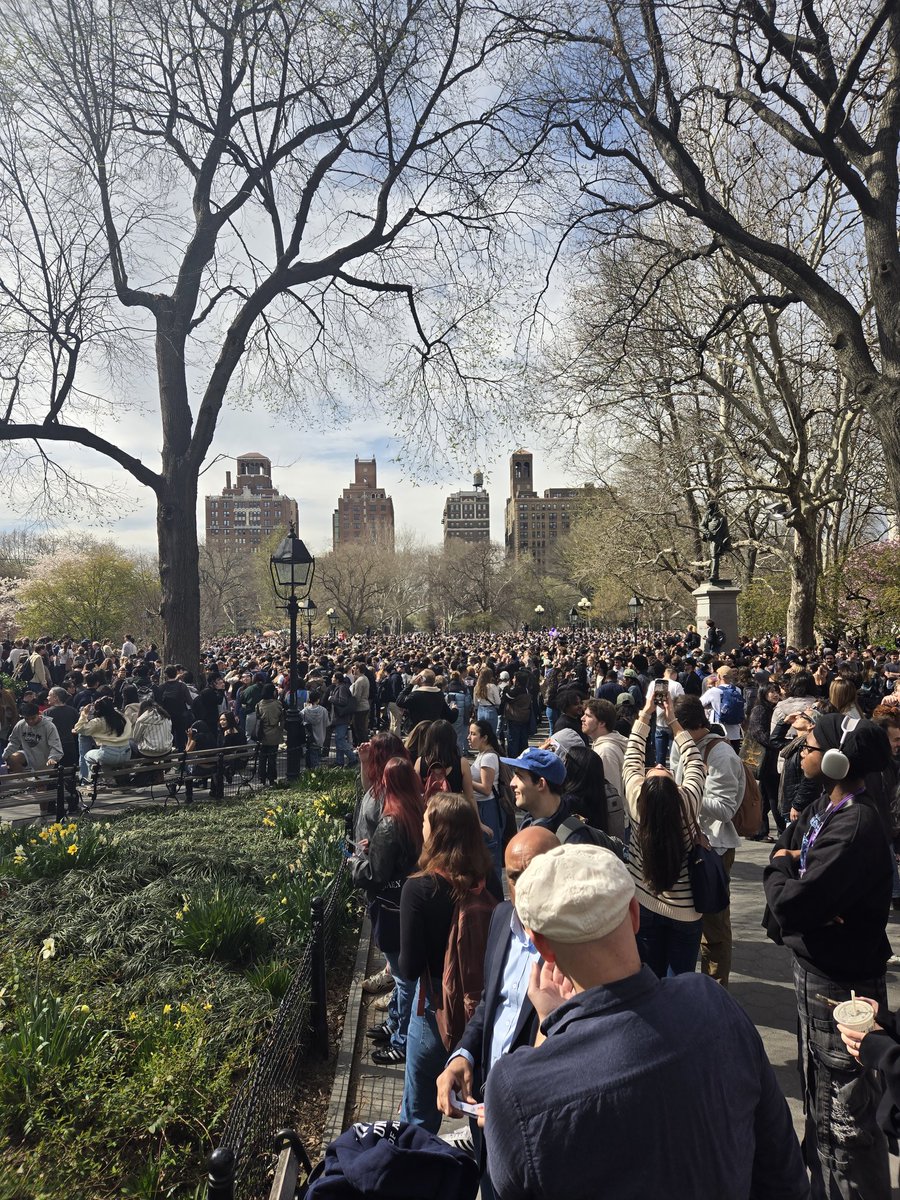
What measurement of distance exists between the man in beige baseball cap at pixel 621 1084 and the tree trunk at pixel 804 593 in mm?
22968

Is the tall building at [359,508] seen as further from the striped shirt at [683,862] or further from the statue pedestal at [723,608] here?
the striped shirt at [683,862]

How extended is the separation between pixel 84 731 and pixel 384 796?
8.17 m

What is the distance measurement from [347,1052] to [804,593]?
→ 73.0 feet

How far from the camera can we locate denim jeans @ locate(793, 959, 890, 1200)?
304cm

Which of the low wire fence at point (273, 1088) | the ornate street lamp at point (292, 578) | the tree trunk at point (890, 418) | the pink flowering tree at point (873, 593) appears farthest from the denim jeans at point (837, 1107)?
the pink flowering tree at point (873, 593)

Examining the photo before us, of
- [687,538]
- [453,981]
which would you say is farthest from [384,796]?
[687,538]

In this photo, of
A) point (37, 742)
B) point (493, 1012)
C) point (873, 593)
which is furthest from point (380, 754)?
point (873, 593)

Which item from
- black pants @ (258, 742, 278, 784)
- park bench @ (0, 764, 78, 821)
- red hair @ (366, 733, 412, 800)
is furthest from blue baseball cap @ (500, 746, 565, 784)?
black pants @ (258, 742, 278, 784)

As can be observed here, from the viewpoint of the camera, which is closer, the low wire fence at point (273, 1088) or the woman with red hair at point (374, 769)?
the low wire fence at point (273, 1088)

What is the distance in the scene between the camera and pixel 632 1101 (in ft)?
4.97

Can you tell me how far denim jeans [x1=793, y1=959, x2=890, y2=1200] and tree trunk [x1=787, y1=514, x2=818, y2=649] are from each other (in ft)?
69.5

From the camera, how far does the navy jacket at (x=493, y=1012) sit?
87.0 inches

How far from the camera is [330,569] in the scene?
78812 mm

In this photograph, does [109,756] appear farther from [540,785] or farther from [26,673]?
[540,785]
